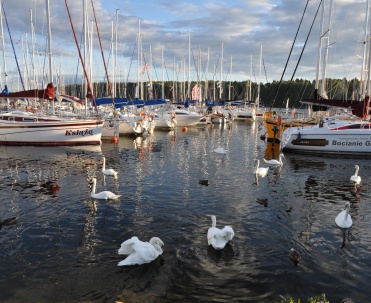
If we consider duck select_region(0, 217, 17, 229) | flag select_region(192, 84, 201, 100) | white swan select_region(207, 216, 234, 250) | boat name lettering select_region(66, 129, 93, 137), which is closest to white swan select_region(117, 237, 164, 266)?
white swan select_region(207, 216, 234, 250)

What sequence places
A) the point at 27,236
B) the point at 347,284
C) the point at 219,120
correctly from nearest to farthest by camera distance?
the point at 347,284
the point at 27,236
the point at 219,120

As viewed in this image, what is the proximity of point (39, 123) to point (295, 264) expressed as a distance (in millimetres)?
22598

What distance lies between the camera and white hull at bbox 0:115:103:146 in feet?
82.9

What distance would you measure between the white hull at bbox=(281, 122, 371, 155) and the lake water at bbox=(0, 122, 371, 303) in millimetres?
4915

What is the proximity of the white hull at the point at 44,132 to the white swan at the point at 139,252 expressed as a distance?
63.5 feet

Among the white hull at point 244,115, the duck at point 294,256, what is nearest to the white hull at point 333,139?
the duck at point 294,256

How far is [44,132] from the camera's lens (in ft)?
83.0

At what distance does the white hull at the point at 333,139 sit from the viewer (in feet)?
74.5

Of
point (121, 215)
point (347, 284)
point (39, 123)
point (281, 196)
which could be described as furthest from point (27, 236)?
point (39, 123)

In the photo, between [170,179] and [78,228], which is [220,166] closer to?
[170,179]

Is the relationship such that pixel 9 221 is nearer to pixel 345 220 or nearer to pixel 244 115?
pixel 345 220

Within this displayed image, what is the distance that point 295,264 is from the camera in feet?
25.5


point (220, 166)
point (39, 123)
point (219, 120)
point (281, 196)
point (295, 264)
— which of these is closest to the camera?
point (295, 264)

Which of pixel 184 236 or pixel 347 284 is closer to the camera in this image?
pixel 347 284
